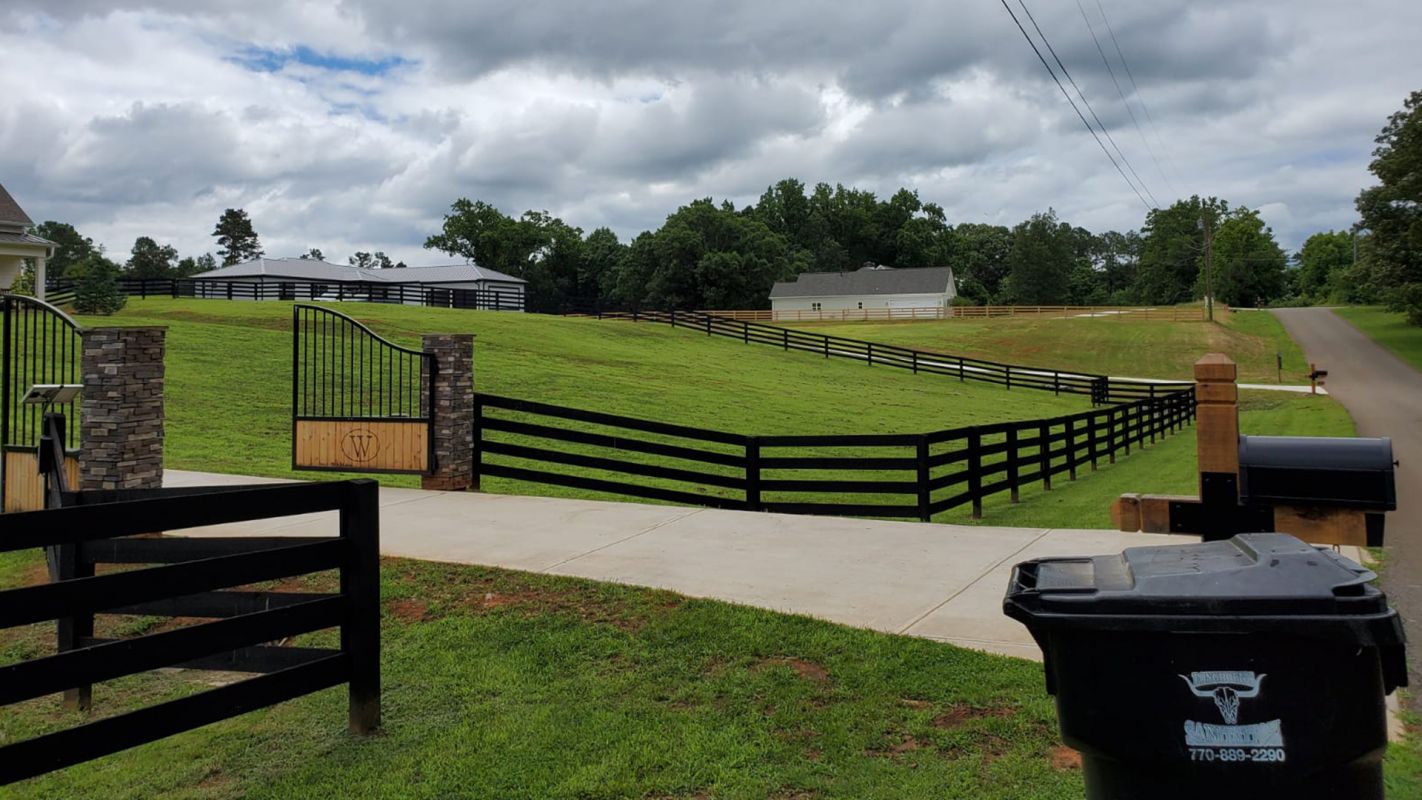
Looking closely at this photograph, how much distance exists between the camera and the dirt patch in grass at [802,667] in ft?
16.0

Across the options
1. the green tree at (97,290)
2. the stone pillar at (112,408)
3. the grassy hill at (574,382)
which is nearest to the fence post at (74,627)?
the stone pillar at (112,408)

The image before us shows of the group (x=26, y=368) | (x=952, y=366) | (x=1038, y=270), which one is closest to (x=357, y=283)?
(x=952, y=366)

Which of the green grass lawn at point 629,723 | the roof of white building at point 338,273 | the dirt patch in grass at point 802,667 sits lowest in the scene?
the green grass lawn at point 629,723

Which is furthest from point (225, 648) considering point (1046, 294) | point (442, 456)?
point (1046, 294)

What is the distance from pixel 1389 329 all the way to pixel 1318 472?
6836 cm

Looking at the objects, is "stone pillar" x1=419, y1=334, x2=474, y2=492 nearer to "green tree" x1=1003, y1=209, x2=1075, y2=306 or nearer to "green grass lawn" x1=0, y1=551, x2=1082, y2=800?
"green grass lawn" x1=0, y1=551, x2=1082, y2=800

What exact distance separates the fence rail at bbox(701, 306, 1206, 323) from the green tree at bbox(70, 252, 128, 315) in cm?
3958

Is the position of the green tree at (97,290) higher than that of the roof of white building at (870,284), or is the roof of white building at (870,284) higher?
the roof of white building at (870,284)

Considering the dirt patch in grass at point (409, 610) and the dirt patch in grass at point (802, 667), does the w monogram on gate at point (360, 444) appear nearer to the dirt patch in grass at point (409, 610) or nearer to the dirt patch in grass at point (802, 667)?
the dirt patch in grass at point (409, 610)

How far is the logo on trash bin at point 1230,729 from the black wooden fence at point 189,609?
10.7 feet

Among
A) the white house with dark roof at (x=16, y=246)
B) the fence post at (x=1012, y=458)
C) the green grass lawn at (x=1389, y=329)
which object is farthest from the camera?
the green grass lawn at (x=1389, y=329)

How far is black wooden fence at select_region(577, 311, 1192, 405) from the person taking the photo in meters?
37.8

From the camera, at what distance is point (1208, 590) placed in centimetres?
214

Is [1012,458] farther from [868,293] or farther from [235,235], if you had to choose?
[235,235]
